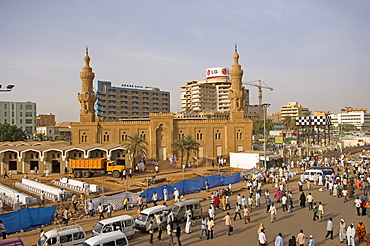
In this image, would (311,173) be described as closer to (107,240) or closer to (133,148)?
(133,148)

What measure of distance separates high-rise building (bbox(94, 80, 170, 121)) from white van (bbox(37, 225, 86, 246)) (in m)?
90.5

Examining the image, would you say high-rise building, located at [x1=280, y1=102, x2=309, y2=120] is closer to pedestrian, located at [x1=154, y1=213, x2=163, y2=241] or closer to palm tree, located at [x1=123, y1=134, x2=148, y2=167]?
palm tree, located at [x1=123, y1=134, x2=148, y2=167]

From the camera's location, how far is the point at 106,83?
355 feet

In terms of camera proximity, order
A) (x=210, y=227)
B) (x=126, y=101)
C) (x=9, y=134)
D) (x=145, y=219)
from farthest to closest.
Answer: (x=126, y=101), (x=9, y=134), (x=145, y=219), (x=210, y=227)

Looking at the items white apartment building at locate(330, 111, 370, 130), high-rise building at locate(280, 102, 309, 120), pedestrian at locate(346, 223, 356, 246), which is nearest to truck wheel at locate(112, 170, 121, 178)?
pedestrian at locate(346, 223, 356, 246)

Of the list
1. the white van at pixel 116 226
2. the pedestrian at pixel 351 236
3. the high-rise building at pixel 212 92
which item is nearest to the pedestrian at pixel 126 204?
the white van at pixel 116 226

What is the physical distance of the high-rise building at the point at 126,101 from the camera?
107 m

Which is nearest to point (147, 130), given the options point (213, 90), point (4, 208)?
point (4, 208)

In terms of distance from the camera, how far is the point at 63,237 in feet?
51.0

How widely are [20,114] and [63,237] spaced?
287 feet

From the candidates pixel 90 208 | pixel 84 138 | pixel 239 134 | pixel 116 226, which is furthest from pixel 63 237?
pixel 239 134

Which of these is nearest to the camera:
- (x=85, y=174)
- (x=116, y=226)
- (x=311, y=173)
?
(x=116, y=226)

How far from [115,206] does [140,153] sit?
1754 cm

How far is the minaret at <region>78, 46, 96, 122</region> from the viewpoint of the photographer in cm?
5528
